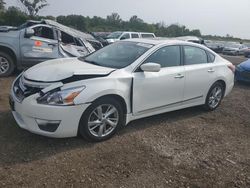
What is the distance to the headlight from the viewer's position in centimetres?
393

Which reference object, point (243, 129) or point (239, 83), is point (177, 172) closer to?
point (243, 129)

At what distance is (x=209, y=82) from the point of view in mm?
6047

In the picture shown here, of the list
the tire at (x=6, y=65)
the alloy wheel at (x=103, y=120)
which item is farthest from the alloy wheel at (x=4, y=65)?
the alloy wheel at (x=103, y=120)

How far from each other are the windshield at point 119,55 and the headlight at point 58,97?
42.0 inches

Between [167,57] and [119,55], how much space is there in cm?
86

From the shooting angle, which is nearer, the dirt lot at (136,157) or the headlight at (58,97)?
the dirt lot at (136,157)

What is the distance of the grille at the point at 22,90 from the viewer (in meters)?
4.07

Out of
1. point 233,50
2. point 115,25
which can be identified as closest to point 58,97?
point 233,50

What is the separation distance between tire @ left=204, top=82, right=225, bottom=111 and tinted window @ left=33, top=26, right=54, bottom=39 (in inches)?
199

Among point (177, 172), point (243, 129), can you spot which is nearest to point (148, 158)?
point (177, 172)

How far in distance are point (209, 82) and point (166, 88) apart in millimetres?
1373

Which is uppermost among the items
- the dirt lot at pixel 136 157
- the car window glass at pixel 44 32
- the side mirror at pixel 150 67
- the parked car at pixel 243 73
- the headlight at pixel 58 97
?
the car window glass at pixel 44 32

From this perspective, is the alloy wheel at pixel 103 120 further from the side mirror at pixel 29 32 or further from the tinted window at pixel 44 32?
the tinted window at pixel 44 32

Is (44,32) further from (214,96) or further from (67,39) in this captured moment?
(214,96)
